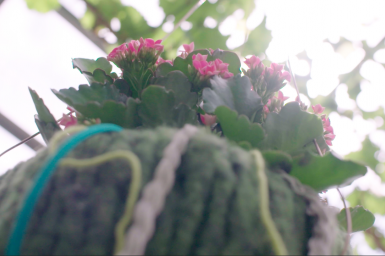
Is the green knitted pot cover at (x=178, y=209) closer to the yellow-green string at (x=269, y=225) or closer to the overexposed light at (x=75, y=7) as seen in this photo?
the yellow-green string at (x=269, y=225)

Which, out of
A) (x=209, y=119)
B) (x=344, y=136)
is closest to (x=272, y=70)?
(x=209, y=119)

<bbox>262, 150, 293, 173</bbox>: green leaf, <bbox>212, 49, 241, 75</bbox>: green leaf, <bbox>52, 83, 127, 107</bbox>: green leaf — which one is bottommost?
<bbox>262, 150, 293, 173</bbox>: green leaf

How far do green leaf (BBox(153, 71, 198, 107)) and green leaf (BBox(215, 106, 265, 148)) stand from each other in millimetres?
66

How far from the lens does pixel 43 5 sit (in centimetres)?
95

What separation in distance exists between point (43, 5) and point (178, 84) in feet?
3.16

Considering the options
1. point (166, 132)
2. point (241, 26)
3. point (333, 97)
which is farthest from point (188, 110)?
point (333, 97)

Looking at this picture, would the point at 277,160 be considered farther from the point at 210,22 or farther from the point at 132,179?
the point at 210,22

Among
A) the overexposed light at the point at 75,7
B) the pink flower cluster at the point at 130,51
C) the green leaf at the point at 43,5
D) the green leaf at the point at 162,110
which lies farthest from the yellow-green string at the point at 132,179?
the overexposed light at the point at 75,7

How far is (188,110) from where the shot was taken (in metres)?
0.26

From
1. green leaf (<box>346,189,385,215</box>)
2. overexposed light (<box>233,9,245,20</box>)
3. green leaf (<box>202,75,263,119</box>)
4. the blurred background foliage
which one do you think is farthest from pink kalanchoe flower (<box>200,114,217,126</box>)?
green leaf (<box>346,189,385,215</box>)

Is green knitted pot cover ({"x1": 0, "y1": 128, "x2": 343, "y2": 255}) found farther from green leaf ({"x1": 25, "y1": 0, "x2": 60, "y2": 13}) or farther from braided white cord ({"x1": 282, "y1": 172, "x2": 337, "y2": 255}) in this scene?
green leaf ({"x1": 25, "y1": 0, "x2": 60, "y2": 13})

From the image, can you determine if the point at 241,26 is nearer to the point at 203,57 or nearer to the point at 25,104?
the point at 203,57

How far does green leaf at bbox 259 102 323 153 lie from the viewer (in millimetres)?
259

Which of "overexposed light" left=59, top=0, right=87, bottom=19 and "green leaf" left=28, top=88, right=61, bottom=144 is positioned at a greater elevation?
"overexposed light" left=59, top=0, right=87, bottom=19
